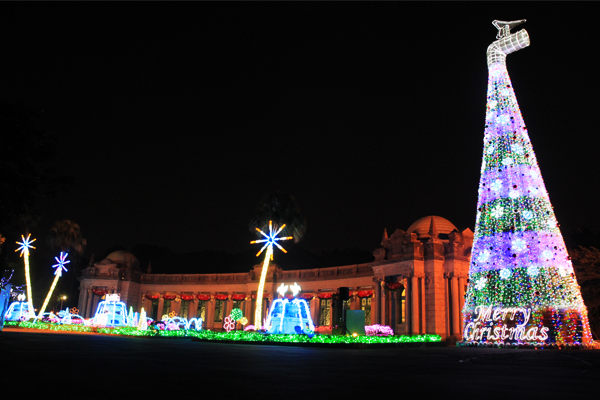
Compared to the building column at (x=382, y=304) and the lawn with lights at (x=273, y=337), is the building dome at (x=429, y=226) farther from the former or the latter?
the lawn with lights at (x=273, y=337)

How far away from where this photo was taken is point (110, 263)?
63.9 metres

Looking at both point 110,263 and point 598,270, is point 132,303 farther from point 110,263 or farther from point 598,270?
point 598,270

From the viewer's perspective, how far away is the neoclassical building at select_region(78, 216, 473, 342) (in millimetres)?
40688

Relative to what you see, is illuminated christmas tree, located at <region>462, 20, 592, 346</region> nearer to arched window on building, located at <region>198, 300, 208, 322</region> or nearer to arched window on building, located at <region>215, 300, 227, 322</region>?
arched window on building, located at <region>215, 300, 227, 322</region>

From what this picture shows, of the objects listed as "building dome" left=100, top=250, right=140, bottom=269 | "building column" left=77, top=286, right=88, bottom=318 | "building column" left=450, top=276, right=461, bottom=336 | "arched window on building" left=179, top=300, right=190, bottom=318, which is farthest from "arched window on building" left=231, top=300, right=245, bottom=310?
"building column" left=450, top=276, right=461, bottom=336

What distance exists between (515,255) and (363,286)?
79.8ft

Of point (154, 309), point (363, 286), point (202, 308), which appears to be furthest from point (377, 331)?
point (154, 309)

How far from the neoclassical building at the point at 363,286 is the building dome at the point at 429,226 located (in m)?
0.10

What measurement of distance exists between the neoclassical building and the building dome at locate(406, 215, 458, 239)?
0.32 ft

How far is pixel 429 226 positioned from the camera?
4347 centimetres

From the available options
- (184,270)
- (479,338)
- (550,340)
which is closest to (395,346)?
(479,338)

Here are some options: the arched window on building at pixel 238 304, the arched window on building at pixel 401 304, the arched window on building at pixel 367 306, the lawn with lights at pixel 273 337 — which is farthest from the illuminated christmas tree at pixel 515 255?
the arched window on building at pixel 238 304

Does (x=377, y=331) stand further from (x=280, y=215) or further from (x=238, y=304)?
(x=238, y=304)

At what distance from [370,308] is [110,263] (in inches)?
1383
